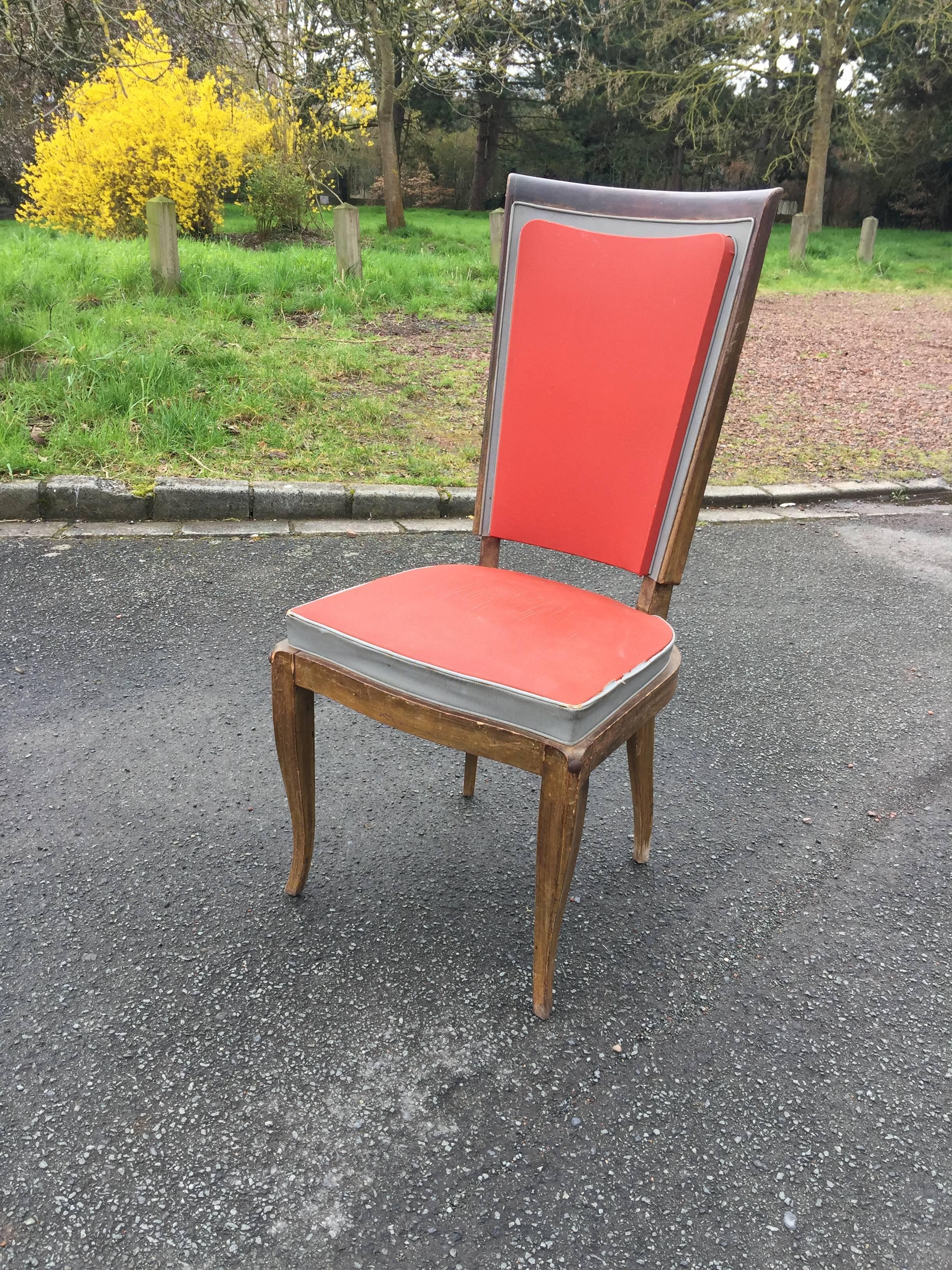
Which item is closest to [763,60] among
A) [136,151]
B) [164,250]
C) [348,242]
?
[136,151]

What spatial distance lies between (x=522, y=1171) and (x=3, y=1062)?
98cm

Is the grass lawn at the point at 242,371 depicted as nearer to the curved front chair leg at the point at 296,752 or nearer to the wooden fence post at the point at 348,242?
the wooden fence post at the point at 348,242

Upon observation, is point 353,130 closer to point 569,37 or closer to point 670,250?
point 569,37

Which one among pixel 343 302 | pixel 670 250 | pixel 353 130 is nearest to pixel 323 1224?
pixel 670 250

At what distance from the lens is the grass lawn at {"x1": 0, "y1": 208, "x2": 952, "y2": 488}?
16.4ft

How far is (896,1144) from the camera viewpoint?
1.58 m

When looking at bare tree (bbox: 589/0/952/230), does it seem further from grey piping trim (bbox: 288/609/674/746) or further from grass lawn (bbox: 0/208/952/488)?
grey piping trim (bbox: 288/609/674/746)

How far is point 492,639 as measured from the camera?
5.72ft

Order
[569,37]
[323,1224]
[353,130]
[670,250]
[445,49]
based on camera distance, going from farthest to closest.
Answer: [569,37] → [445,49] → [353,130] → [670,250] → [323,1224]

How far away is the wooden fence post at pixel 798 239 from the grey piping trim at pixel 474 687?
1619 centimetres

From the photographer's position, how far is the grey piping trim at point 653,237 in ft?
6.10

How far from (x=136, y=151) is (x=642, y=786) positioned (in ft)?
43.9

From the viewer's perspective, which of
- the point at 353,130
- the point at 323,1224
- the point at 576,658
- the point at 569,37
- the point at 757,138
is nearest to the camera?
the point at 323,1224

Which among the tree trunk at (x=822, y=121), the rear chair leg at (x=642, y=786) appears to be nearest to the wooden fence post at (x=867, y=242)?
the tree trunk at (x=822, y=121)
